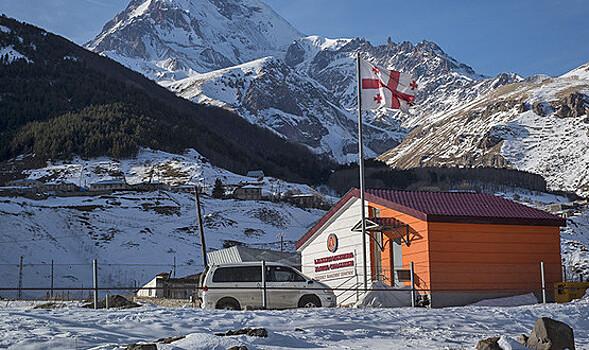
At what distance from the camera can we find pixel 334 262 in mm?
28984

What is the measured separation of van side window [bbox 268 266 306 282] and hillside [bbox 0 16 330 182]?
10097 cm

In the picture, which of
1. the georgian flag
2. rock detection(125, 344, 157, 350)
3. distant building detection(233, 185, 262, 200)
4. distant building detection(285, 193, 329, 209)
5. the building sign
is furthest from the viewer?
distant building detection(233, 185, 262, 200)

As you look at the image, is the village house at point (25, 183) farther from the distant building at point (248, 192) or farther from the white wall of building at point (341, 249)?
the white wall of building at point (341, 249)

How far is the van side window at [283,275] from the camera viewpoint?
21906 millimetres

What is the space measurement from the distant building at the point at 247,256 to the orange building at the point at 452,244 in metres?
14.1

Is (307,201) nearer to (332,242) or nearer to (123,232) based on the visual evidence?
Answer: (123,232)

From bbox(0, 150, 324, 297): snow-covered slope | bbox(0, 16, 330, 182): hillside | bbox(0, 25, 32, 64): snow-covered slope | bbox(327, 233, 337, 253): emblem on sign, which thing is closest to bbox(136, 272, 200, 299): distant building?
bbox(0, 150, 324, 297): snow-covered slope

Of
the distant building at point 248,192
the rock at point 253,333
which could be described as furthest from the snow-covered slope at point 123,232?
the rock at point 253,333

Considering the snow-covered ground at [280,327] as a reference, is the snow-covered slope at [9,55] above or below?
above

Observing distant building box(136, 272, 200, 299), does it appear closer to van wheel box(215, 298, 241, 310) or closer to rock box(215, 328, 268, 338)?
van wheel box(215, 298, 241, 310)

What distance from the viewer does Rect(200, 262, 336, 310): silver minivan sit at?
21047 millimetres

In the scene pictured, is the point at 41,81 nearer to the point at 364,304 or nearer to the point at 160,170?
the point at 160,170

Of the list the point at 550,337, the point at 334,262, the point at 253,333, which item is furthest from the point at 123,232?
the point at 550,337

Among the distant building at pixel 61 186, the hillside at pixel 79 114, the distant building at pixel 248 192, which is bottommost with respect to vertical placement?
the distant building at pixel 248 192
